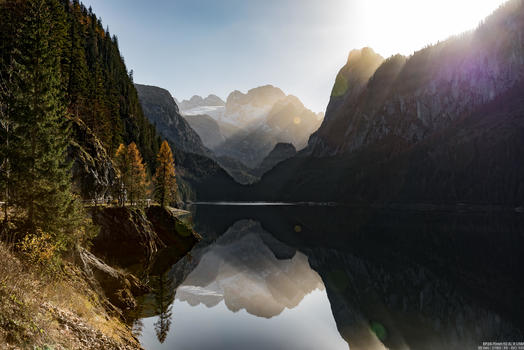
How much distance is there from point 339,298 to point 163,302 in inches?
745

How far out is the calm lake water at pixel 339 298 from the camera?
86.5 ft

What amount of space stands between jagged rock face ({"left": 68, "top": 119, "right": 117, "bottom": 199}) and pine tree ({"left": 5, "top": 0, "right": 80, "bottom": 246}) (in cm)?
1841

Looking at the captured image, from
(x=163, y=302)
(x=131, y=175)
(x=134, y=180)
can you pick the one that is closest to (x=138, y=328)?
(x=163, y=302)

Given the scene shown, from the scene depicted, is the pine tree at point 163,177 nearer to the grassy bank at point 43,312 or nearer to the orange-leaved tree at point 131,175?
the orange-leaved tree at point 131,175

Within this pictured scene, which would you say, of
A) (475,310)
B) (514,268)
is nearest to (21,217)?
(475,310)

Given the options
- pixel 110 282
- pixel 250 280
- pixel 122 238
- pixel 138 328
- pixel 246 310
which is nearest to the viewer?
pixel 138 328

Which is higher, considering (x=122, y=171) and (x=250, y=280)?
(x=122, y=171)

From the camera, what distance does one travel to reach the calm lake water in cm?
2636

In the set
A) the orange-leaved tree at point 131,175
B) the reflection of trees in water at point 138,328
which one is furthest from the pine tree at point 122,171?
the reflection of trees in water at point 138,328

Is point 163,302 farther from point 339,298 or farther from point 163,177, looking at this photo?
→ point 163,177

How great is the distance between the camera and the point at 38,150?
888 inches

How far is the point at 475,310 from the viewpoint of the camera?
3275 centimetres

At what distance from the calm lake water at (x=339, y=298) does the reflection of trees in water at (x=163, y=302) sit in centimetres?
12

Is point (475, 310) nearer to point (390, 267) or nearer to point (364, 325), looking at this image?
point (364, 325)
